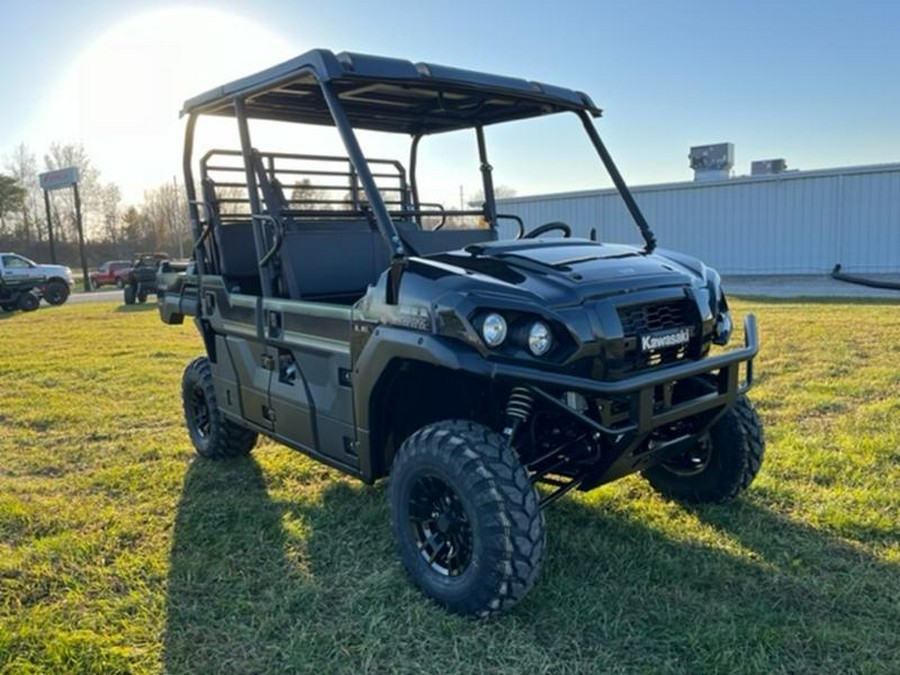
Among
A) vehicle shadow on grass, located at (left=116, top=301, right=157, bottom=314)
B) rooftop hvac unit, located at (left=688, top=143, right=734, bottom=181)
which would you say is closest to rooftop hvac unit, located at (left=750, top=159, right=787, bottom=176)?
rooftop hvac unit, located at (left=688, top=143, right=734, bottom=181)

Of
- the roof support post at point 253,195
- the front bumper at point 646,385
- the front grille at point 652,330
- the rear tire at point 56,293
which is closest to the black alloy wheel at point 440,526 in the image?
the front bumper at point 646,385

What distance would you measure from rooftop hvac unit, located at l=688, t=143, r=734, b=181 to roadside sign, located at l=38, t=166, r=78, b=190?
24389 millimetres

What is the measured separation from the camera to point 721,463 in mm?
3510

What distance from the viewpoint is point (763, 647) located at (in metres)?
2.46

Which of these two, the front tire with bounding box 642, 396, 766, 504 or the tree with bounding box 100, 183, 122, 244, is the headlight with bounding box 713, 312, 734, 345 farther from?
the tree with bounding box 100, 183, 122, 244

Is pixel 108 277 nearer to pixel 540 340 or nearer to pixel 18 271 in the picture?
pixel 18 271

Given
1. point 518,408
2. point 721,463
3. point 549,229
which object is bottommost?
point 721,463

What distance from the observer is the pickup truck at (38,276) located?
60.0 ft

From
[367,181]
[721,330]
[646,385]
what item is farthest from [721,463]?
[367,181]

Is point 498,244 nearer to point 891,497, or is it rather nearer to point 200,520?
point 200,520

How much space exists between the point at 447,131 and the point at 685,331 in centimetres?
261

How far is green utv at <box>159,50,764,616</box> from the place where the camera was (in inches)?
99.8

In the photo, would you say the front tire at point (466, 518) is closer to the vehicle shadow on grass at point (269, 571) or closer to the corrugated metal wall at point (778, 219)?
the vehicle shadow on grass at point (269, 571)

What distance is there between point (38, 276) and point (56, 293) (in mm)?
989
